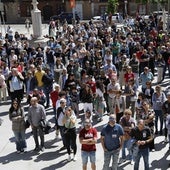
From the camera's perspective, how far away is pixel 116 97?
12703 millimetres

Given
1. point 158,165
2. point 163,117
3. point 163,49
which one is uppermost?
point 163,49

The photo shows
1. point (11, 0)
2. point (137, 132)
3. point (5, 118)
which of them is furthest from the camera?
point (11, 0)

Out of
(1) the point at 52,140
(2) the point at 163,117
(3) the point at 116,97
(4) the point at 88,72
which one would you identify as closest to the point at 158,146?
(2) the point at 163,117

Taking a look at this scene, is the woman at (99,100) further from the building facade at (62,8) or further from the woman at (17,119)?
the building facade at (62,8)

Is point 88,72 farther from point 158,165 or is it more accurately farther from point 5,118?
point 158,165

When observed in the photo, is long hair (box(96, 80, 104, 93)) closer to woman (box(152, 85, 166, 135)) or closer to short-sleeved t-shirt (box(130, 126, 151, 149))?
woman (box(152, 85, 166, 135))

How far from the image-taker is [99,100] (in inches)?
563

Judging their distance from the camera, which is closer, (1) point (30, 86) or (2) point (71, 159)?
(2) point (71, 159)

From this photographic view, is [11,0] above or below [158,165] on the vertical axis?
above

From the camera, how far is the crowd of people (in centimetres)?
1009

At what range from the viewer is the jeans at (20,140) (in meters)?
12.0

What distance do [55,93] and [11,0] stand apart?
146 ft

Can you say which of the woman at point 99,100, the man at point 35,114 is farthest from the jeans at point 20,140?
the woman at point 99,100

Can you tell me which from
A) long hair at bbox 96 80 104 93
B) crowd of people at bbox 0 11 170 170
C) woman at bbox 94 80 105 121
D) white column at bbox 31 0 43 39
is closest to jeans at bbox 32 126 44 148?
crowd of people at bbox 0 11 170 170
